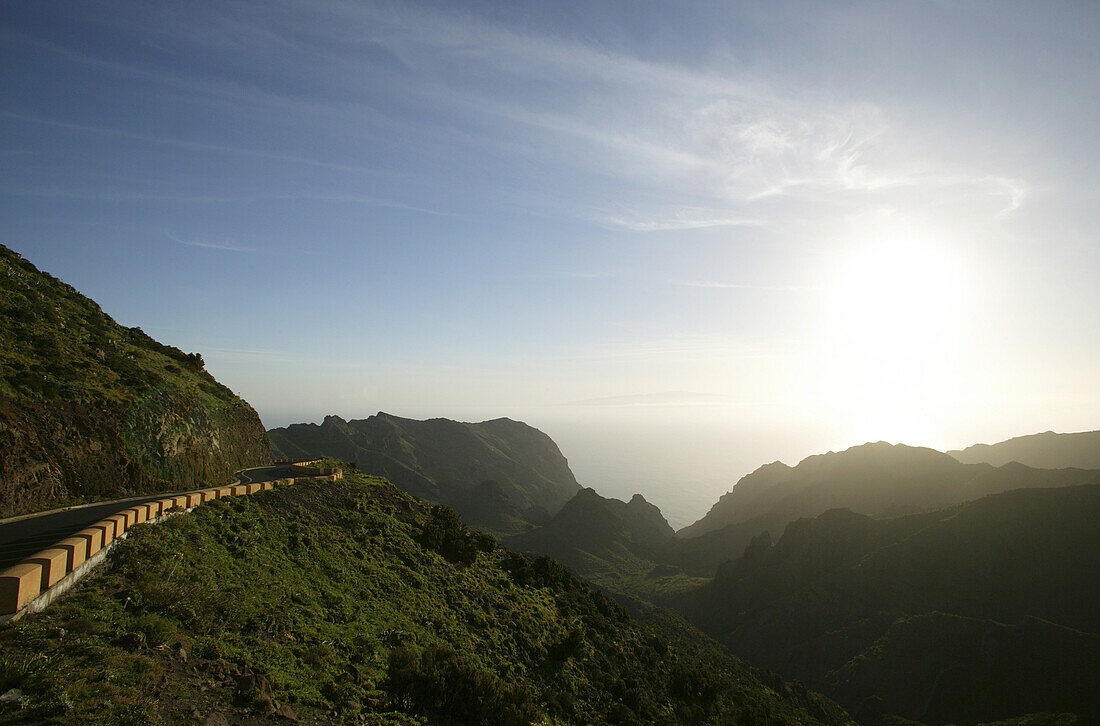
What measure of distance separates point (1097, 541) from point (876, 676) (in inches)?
1780

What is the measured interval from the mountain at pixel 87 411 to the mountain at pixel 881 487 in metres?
120

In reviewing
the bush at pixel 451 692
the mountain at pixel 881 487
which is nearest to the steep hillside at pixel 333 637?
the bush at pixel 451 692

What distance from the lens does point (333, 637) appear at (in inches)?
669

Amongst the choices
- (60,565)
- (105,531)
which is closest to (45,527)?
(105,531)

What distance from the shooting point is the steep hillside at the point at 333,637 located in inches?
403

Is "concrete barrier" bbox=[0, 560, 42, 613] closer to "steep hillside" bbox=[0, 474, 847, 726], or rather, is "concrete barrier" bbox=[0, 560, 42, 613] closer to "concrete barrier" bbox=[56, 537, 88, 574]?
"steep hillside" bbox=[0, 474, 847, 726]

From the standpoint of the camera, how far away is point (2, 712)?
7906 mm

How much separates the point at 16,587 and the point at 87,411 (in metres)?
16.2

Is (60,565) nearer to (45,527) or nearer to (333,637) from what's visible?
(45,527)

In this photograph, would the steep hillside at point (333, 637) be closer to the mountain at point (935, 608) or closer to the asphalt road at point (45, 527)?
the asphalt road at point (45, 527)

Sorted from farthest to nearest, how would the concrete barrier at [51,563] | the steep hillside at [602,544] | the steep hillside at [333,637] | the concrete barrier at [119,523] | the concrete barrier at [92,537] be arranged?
the steep hillside at [602,544], the concrete barrier at [119,523], the concrete barrier at [92,537], the concrete barrier at [51,563], the steep hillside at [333,637]

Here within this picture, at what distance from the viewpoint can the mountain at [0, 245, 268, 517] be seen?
20.0 metres

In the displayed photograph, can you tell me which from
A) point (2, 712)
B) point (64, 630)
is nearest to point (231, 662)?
point (64, 630)

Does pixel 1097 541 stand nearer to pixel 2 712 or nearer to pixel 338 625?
pixel 338 625
